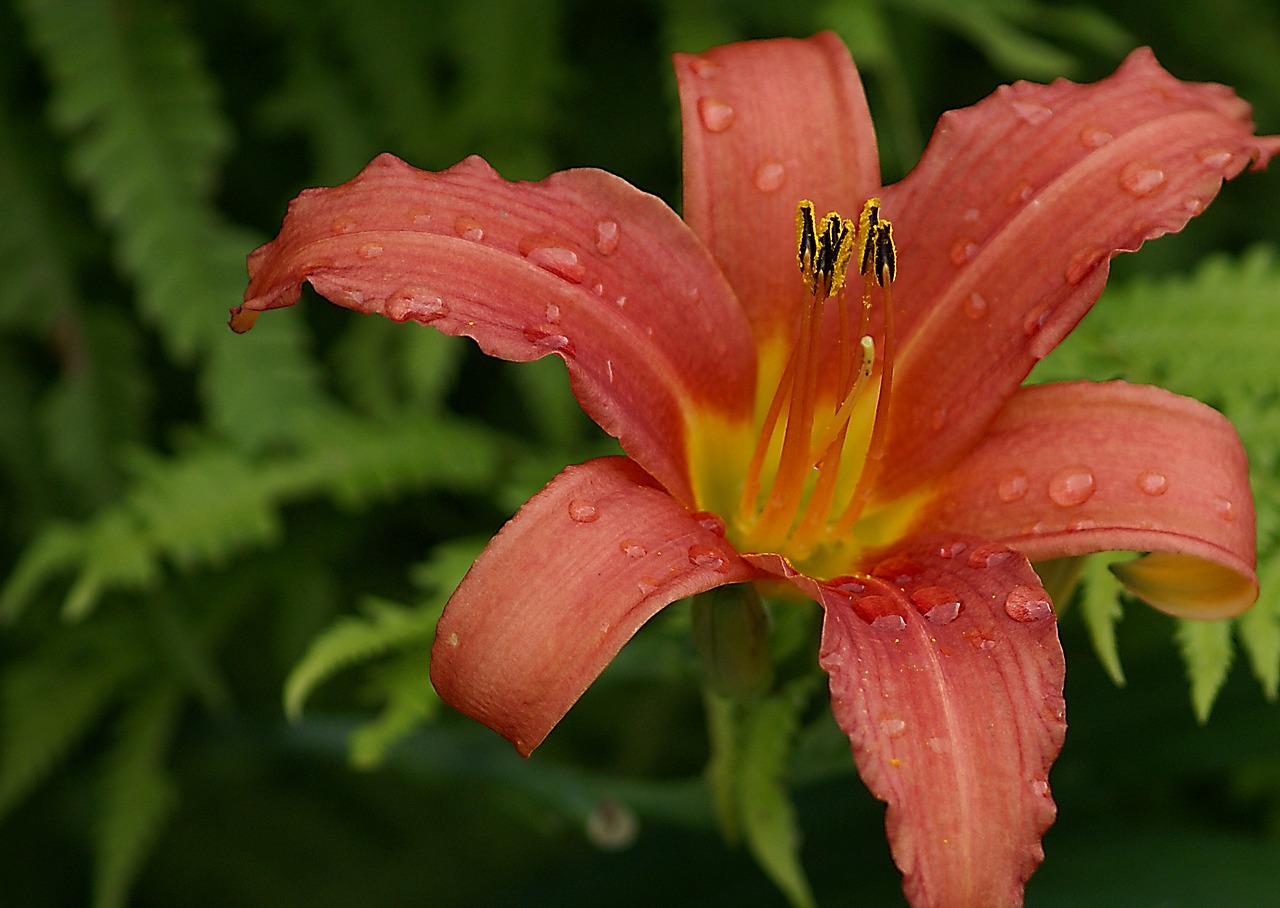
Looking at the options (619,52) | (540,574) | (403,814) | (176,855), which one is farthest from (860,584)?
(176,855)

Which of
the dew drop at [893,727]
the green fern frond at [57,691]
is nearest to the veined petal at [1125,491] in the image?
the dew drop at [893,727]

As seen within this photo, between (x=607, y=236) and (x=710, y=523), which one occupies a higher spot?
(x=607, y=236)

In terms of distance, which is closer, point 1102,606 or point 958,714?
point 958,714

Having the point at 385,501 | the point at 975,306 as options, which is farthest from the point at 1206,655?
the point at 385,501

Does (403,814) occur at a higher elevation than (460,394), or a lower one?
lower

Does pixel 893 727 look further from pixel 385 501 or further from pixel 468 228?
pixel 385 501

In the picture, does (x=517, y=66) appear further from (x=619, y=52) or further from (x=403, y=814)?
(x=403, y=814)

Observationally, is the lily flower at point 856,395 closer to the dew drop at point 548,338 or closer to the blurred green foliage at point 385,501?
the dew drop at point 548,338
